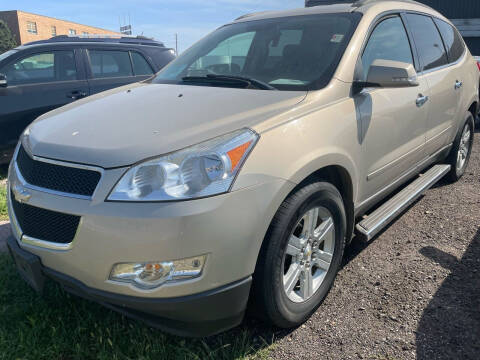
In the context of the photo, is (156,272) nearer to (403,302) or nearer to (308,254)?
(308,254)

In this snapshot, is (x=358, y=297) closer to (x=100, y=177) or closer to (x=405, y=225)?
(x=405, y=225)

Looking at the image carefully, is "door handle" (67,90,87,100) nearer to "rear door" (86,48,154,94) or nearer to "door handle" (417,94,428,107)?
"rear door" (86,48,154,94)

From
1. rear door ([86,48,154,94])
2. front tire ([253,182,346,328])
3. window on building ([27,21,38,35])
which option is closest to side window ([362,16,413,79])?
front tire ([253,182,346,328])

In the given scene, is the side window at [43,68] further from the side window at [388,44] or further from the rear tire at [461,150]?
the rear tire at [461,150]

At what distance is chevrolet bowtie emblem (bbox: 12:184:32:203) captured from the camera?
2.02 metres

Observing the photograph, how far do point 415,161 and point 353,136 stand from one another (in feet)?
4.36

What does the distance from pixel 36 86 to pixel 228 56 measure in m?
3.37

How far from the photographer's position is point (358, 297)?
2.65 meters

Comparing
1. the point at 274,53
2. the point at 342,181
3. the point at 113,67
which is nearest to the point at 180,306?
the point at 342,181

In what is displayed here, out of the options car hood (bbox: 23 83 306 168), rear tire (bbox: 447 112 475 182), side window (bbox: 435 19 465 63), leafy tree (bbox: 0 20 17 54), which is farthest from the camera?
leafy tree (bbox: 0 20 17 54)

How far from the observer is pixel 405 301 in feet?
8.50

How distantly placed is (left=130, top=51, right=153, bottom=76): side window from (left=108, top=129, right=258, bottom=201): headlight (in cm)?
480

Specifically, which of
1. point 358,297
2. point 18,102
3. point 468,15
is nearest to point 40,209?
point 358,297

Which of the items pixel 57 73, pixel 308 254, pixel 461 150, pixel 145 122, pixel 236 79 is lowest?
pixel 461 150
